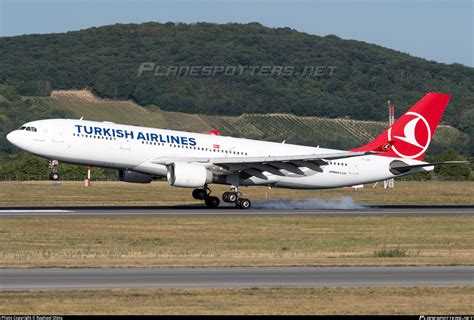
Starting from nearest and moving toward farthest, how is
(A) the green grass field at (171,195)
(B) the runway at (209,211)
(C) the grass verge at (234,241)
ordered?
(C) the grass verge at (234,241)
(B) the runway at (209,211)
(A) the green grass field at (171,195)

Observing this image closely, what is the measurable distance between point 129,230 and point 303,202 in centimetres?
2172

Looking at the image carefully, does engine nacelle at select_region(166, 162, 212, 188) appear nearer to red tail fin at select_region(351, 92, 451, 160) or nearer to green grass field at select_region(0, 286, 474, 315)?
red tail fin at select_region(351, 92, 451, 160)

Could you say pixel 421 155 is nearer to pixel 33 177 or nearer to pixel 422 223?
pixel 422 223

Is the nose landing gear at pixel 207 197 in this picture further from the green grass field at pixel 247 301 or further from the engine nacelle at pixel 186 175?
the green grass field at pixel 247 301

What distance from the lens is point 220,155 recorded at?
2096 inches

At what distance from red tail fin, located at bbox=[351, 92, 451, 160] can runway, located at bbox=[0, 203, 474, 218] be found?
13.0ft

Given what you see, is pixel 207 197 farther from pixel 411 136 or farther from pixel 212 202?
pixel 411 136

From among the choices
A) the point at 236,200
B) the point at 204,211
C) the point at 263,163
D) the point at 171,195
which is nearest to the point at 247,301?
the point at 204,211

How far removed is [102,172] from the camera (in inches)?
4050

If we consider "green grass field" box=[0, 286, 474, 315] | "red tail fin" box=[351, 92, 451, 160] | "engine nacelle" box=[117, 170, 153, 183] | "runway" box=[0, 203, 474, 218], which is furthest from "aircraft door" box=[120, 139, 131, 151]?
"green grass field" box=[0, 286, 474, 315]

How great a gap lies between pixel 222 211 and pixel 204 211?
0.98m

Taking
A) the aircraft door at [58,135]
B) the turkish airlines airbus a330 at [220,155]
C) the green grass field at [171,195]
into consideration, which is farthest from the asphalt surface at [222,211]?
the green grass field at [171,195]

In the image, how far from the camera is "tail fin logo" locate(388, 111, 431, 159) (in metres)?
56.7

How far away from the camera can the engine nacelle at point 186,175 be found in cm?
4900
